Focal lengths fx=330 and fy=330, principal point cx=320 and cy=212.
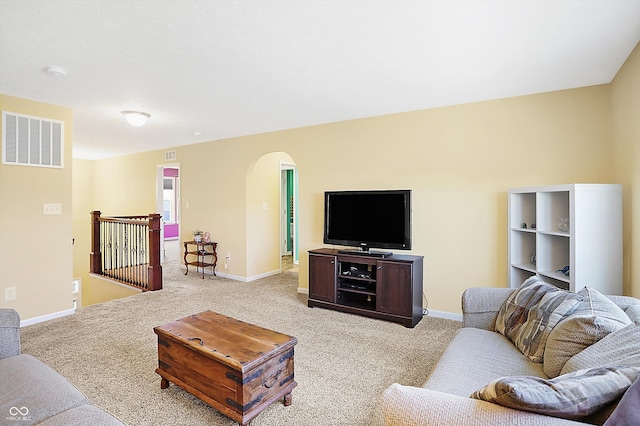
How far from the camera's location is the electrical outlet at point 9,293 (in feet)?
11.3

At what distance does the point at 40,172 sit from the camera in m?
3.68

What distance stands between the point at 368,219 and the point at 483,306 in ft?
6.01

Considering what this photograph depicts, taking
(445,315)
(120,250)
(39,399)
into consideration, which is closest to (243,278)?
(120,250)

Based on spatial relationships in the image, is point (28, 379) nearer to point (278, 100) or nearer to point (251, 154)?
point (278, 100)

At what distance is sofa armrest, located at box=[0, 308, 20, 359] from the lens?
1.80 m

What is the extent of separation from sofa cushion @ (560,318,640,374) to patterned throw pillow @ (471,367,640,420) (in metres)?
0.16

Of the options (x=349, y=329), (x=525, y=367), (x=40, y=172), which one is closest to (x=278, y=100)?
(x=349, y=329)

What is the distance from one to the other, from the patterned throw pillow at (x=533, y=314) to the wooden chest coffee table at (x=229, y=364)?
53.6 inches

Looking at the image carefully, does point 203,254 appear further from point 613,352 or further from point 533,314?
point 613,352

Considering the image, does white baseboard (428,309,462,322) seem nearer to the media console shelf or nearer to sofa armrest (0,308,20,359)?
the media console shelf

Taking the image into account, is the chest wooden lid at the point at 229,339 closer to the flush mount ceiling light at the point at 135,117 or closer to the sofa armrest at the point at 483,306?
the sofa armrest at the point at 483,306

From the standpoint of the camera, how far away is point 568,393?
3.26ft

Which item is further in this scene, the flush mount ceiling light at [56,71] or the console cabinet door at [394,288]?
the console cabinet door at [394,288]

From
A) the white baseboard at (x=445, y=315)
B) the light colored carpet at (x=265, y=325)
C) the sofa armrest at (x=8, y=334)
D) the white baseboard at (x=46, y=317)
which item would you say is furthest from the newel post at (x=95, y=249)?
the white baseboard at (x=445, y=315)
